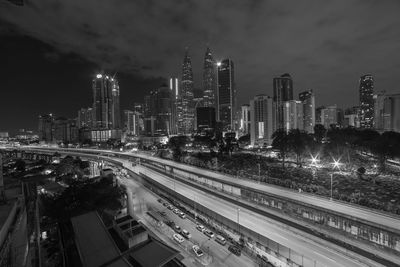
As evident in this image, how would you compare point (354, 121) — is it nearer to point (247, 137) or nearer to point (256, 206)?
point (247, 137)

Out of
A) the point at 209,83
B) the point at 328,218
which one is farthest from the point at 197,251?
the point at 209,83

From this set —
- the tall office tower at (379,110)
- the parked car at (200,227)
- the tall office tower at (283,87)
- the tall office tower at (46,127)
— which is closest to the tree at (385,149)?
the parked car at (200,227)

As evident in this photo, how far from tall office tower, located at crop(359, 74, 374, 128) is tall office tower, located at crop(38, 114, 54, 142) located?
711 ft

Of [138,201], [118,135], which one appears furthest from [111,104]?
[138,201]

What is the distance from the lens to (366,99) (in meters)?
162

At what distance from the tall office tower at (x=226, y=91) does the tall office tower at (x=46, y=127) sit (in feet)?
412

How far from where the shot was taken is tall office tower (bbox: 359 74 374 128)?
145837mm

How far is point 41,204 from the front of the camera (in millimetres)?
22000

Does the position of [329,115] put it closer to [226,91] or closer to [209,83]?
[226,91]

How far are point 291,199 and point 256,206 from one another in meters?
3.40

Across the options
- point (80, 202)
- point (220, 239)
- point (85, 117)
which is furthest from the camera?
point (85, 117)

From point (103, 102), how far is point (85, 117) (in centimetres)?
3425

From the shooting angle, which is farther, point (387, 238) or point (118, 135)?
point (118, 135)

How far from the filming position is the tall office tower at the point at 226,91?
172750mm
